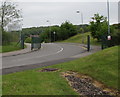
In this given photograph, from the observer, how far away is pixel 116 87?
7082mm

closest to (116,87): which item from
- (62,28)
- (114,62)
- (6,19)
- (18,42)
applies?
(114,62)

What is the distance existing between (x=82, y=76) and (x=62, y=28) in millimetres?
63126

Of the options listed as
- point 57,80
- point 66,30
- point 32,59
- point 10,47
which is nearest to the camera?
point 57,80

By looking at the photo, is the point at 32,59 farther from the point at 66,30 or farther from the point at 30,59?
the point at 66,30

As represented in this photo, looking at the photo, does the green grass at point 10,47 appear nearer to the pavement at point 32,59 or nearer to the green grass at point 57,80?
the pavement at point 32,59

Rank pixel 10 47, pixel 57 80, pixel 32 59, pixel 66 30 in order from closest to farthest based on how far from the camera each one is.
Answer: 1. pixel 57 80
2. pixel 32 59
3. pixel 10 47
4. pixel 66 30

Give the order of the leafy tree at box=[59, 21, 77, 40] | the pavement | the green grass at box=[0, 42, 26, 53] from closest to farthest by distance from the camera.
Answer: the pavement < the green grass at box=[0, 42, 26, 53] < the leafy tree at box=[59, 21, 77, 40]

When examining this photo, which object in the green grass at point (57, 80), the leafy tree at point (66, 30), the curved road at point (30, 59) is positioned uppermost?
the leafy tree at point (66, 30)

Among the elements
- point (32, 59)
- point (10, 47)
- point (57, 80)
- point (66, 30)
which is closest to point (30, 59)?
point (32, 59)

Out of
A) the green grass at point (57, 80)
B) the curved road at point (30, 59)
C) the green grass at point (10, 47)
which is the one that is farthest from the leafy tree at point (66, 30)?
the green grass at point (57, 80)

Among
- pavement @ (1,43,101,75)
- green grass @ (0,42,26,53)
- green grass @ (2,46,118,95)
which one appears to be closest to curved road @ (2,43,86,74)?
pavement @ (1,43,101,75)

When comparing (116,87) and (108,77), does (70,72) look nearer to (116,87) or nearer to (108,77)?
(108,77)

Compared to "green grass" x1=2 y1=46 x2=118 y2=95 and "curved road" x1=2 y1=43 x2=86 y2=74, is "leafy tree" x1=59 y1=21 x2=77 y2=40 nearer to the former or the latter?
"curved road" x1=2 y1=43 x2=86 y2=74

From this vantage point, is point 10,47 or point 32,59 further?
point 10,47
